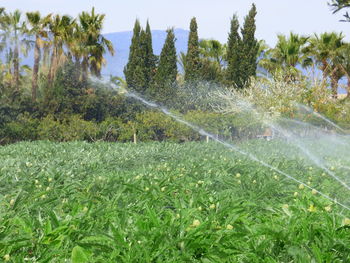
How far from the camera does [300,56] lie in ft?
133

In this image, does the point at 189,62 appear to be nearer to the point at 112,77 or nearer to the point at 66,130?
the point at 112,77

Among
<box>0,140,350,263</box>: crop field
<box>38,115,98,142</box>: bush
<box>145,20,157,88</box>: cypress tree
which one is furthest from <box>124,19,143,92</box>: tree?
<box>0,140,350,263</box>: crop field

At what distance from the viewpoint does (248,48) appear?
103 feet

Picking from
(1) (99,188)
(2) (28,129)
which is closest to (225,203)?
(1) (99,188)

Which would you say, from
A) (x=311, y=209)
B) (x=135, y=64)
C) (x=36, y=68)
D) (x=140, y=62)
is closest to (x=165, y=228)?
(x=311, y=209)

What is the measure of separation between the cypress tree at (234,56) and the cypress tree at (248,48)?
310 millimetres

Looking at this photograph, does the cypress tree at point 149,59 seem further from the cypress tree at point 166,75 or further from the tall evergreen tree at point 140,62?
the cypress tree at point 166,75

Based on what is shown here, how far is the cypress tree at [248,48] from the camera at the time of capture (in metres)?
31.0

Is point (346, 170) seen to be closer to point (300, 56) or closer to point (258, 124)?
point (258, 124)

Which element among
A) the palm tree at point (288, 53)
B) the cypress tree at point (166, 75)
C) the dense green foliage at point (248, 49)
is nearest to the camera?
the cypress tree at point (166, 75)

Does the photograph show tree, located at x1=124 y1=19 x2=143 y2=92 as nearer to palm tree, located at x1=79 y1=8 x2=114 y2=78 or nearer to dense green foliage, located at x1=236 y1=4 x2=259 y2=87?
palm tree, located at x1=79 y1=8 x2=114 y2=78

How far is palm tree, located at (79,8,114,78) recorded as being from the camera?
3002 centimetres

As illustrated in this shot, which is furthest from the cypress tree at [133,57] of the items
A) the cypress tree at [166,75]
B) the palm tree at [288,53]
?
the palm tree at [288,53]

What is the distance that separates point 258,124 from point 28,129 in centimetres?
1104
